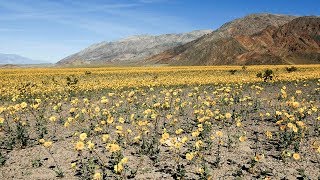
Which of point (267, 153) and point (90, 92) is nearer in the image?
point (267, 153)

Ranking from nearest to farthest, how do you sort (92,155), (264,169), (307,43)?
1. (264,169)
2. (92,155)
3. (307,43)

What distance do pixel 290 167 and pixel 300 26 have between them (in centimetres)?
13496

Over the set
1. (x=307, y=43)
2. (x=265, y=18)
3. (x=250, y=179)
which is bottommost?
(x=250, y=179)

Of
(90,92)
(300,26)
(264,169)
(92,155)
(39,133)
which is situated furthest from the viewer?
(300,26)

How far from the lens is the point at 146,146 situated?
11062 mm

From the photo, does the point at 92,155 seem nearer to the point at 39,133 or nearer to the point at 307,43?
the point at 39,133

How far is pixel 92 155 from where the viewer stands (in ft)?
34.7

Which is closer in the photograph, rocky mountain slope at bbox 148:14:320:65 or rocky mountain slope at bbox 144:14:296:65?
rocky mountain slope at bbox 148:14:320:65

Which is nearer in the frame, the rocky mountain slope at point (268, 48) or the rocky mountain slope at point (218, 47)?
the rocky mountain slope at point (268, 48)

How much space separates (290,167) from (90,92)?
17.1 m

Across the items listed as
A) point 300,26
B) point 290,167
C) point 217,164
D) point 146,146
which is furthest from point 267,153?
point 300,26

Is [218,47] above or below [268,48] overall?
above

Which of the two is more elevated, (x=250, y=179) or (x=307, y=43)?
(x=307, y=43)

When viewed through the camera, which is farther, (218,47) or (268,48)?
(218,47)
